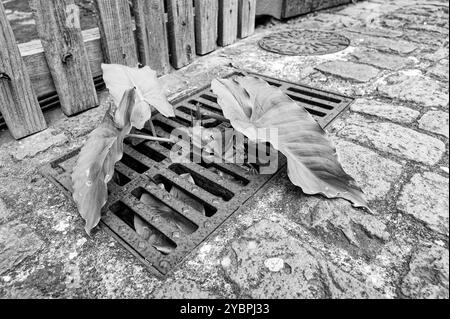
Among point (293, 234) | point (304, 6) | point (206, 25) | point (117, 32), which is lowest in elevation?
point (293, 234)

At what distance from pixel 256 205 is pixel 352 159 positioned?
53 centimetres

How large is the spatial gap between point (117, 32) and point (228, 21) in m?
1.14

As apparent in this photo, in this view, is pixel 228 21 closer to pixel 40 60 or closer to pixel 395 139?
pixel 40 60

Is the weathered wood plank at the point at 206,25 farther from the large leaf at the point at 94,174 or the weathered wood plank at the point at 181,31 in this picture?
the large leaf at the point at 94,174

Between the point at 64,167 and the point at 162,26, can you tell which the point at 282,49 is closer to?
the point at 162,26

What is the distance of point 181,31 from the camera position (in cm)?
256

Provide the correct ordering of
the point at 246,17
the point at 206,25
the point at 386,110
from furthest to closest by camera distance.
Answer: the point at 246,17
the point at 206,25
the point at 386,110

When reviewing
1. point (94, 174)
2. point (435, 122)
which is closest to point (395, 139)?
point (435, 122)

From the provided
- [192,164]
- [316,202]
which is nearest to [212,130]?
[192,164]

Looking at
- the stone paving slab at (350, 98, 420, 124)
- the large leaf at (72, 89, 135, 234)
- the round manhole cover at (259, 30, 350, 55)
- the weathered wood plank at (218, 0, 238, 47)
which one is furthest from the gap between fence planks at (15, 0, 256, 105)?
the stone paving slab at (350, 98, 420, 124)

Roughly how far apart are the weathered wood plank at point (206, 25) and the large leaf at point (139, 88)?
3.27ft

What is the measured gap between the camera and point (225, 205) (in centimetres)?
140

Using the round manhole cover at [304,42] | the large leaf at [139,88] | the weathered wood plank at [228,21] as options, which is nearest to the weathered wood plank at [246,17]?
the weathered wood plank at [228,21]
